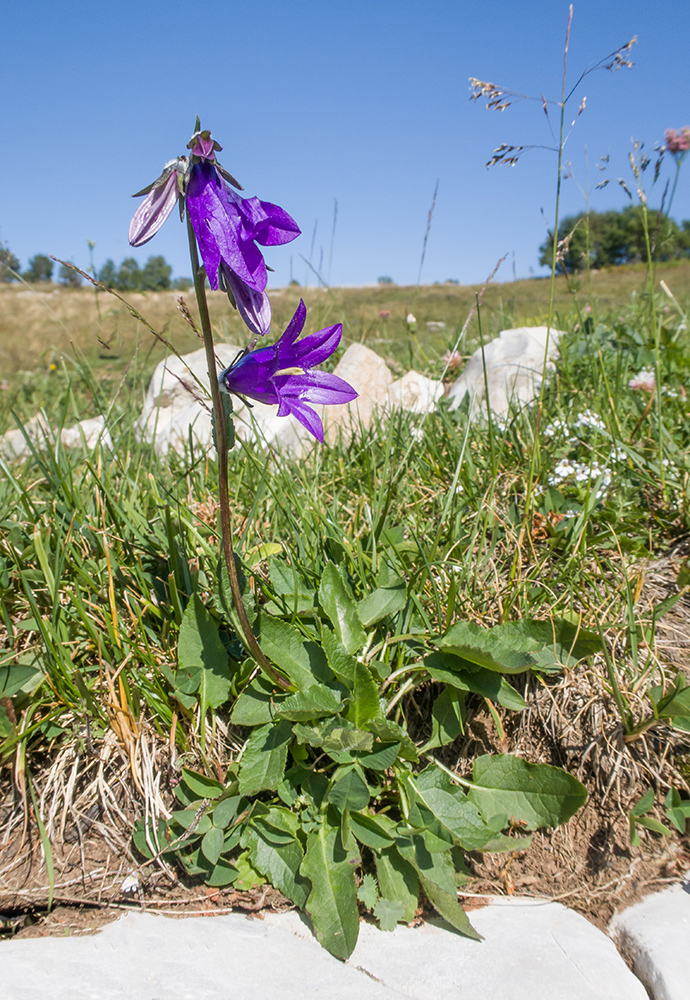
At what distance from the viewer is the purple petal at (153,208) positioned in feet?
3.90

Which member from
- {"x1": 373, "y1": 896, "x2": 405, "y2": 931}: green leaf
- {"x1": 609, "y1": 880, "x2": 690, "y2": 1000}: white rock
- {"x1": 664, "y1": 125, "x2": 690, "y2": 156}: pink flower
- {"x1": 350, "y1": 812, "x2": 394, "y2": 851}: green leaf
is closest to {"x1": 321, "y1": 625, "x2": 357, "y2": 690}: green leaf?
{"x1": 350, "y1": 812, "x2": 394, "y2": 851}: green leaf

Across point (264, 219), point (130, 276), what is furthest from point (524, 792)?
point (130, 276)

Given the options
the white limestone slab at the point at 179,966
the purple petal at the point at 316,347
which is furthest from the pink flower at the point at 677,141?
the white limestone slab at the point at 179,966

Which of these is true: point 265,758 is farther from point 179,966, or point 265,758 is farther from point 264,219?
point 264,219

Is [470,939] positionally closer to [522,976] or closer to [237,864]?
[522,976]

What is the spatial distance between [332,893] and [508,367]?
3.18 metres

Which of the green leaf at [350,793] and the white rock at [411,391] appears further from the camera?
the white rock at [411,391]

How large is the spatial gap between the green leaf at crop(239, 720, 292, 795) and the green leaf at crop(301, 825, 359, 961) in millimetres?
209

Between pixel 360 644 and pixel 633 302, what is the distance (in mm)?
4572

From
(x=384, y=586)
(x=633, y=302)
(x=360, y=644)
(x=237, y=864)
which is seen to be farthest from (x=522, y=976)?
(x=633, y=302)

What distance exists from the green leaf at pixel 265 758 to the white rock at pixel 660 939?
101 cm

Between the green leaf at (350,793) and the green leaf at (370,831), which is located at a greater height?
the green leaf at (350,793)

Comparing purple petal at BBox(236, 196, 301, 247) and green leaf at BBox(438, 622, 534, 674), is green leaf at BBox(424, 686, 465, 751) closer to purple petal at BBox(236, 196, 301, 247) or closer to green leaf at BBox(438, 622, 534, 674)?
green leaf at BBox(438, 622, 534, 674)

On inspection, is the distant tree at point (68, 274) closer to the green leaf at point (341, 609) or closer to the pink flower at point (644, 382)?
the green leaf at point (341, 609)
